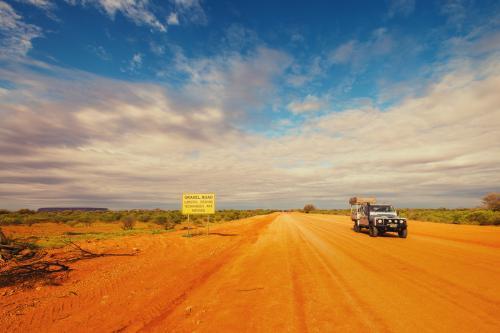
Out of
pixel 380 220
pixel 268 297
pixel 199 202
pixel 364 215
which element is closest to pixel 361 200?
pixel 364 215

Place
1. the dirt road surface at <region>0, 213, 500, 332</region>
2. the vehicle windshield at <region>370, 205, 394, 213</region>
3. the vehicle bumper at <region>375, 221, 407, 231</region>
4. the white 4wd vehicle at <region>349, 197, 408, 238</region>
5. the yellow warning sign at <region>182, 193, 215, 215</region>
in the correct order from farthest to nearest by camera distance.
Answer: the vehicle windshield at <region>370, 205, 394, 213</region> < the yellow warning sign at <region>182, 193, 215, 215</region> < the white 4wd vehicle at <region>349, 197, 408, 238</region> < the vehicle bumper at <region>375, 221, 407, 231</region> < the dirt road surface at <region>0, 213, 500, 332</region>

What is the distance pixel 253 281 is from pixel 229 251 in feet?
19.4

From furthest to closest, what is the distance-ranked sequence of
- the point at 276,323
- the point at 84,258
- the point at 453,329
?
the point at 84,258 < the point at 276,323 < the point at 453,329

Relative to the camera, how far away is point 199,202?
20.2 m

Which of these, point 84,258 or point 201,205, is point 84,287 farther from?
point 201,205

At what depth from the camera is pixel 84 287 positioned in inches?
293

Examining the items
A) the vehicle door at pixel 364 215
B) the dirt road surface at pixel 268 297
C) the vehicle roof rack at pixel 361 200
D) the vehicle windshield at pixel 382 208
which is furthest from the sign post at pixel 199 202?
the vehicle roof rack at pixel 361 200

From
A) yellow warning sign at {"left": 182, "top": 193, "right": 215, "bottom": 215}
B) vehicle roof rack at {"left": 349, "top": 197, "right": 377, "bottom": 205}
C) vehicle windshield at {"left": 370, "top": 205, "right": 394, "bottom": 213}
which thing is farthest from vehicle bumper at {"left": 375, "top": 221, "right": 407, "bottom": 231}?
yellow warning sign at {"left": 182, "top": 193, "right": 215, "bottom": 215}

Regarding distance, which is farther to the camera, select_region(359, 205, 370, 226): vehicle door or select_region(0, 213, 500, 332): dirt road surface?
select_region(359, 205, 370, 226): vehicle door

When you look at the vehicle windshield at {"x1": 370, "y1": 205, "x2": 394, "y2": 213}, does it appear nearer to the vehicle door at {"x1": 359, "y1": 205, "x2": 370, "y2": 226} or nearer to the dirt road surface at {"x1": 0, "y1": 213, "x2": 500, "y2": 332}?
the vehicle door at {"x1": 359, "y1": 205, "x2": 370, "y2": 226}

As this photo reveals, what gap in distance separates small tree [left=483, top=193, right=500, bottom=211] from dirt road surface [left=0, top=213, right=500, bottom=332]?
43.5 meters

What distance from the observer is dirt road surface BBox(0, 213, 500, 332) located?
16.1ft

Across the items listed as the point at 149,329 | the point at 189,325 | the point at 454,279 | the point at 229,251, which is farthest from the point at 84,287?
the point at 454,279

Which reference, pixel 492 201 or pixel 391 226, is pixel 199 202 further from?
pixel 492 201
